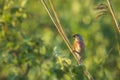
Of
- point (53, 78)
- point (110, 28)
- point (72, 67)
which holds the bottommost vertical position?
point (110, 28)

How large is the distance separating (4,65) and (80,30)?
12.0ft

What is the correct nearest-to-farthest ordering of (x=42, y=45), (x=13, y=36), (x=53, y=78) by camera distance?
(x=53, y=78) < (x=42, y=45) < (x=13, y=36)

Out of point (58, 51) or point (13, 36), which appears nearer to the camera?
point (58, 51)

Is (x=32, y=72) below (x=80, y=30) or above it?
above

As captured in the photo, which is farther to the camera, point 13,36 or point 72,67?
point 13,36

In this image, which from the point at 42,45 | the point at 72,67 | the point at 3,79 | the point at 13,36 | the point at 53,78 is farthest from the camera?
the point at 3,79

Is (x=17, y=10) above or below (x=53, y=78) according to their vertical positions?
above

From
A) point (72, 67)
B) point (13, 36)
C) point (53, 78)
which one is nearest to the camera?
point (72, 67)

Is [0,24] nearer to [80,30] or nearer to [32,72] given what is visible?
[32,72]

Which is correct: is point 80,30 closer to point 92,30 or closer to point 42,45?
point 92,30

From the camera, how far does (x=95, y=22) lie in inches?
383

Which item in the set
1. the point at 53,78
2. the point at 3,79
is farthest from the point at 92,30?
the point at 53,78

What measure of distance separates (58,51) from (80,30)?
5.23m

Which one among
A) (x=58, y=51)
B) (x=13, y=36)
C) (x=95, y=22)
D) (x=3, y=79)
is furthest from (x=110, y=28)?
(x=58, y=51)
